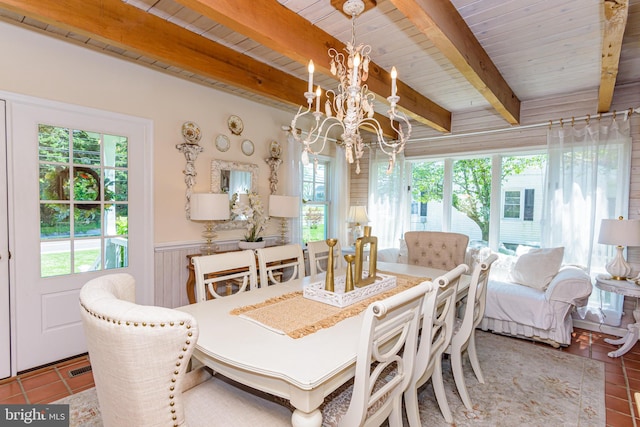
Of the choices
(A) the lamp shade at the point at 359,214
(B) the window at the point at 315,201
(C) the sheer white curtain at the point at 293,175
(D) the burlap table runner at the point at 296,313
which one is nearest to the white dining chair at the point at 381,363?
(D) the burlap table runner at the point at 296,313

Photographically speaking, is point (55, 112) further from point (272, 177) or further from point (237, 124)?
point (272, 177)

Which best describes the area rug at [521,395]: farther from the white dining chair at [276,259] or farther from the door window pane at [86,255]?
the white dining chair at [276,259]

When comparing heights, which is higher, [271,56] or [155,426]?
[271,56]

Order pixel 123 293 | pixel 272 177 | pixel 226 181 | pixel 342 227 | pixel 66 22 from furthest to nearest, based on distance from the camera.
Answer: pixel 342 227 < pixel 272 177 < pixel 226 181 < pixel 66 22 < pixel 123 293

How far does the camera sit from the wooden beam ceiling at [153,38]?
1793 mm

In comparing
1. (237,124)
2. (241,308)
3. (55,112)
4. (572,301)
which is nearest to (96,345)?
(241,308)

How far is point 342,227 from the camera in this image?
4918mm

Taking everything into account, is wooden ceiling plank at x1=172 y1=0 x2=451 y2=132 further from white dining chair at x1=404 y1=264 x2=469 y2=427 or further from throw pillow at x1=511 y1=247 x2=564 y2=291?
throw pillow at x1=511 y1=247 x2=564 y2=291

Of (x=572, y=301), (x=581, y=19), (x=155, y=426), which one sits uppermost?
(x=581, y=19)

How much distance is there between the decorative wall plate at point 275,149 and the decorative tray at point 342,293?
2.25 meters

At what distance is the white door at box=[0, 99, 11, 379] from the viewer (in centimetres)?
224

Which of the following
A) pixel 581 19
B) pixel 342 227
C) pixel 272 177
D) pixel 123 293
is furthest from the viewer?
pixel 342 227

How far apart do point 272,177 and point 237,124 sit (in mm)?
736

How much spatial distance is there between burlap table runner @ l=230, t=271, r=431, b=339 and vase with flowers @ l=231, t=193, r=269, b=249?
1.52 m
